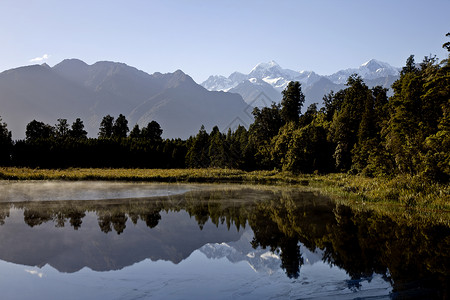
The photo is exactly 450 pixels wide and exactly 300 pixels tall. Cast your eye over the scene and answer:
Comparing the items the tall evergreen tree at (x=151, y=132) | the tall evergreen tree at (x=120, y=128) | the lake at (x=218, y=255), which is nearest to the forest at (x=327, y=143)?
the tall evergreen tree at (x=151, y=132)

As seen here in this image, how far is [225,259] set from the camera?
12391 millimetres

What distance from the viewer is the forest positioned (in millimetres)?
31578

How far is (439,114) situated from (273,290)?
34.5m

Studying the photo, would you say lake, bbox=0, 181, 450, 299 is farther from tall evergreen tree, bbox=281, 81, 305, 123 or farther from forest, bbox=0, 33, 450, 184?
tall evergreen tree, bbox=281, 81, 305, 123

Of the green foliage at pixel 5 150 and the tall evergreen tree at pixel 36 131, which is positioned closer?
the green foliage at pixel 5 150

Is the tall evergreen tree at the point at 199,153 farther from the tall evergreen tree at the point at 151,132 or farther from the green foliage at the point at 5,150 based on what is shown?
the green foliage at the point at 5,150

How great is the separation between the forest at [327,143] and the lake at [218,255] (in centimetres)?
1464

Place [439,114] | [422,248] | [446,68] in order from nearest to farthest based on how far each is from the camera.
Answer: [422,248]
[446,68]
[439,114]

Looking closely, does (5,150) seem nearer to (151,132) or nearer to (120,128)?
(120,128)

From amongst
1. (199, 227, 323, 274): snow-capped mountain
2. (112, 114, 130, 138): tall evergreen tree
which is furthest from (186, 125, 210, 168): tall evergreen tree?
(199, 227, 323, 274): snow-capped mountain

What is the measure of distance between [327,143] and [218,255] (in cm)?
5964

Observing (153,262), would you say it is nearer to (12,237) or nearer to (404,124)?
(12,237)

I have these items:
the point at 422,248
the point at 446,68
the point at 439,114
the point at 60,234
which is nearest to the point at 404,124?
the point at 439,114

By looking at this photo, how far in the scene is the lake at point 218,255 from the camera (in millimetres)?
9266
